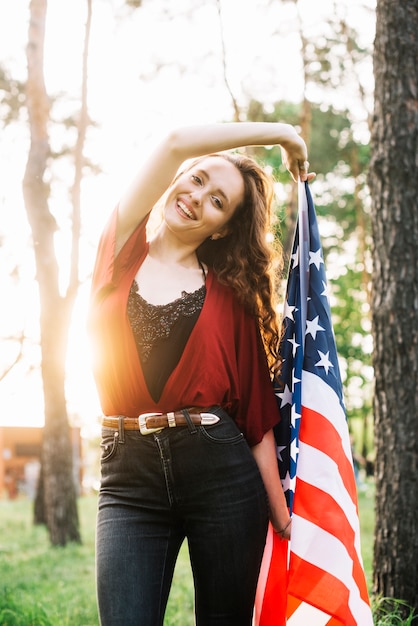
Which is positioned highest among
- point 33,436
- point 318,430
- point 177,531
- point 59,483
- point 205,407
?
point 205,407

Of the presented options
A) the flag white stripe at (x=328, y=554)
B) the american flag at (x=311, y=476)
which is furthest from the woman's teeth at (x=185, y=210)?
the flag white stripe at (x=328, y=554)

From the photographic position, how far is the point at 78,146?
1088 centimetres

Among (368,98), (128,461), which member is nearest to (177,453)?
(128,461)

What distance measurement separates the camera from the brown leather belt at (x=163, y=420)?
2422mm

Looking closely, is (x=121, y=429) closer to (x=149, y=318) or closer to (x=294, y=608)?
(x=149, y=318)

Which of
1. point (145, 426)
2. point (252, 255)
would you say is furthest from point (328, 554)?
point (252, 255)

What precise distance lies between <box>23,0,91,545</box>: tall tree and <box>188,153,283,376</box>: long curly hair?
7.28 m

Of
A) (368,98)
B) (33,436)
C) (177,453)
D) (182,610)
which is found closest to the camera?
(177,453)

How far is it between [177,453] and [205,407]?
0.19 meters

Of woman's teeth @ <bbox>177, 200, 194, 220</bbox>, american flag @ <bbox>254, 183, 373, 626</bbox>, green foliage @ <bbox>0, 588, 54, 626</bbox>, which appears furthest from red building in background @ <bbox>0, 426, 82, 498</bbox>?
woman's teeth @ <bbox>177, 200, 194, 220</bbox>

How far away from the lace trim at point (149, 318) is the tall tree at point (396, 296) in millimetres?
2008

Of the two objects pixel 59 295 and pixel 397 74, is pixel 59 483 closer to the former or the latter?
pixel 59 295

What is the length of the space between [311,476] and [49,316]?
8.03 m

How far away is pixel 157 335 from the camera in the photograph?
8.31ft
